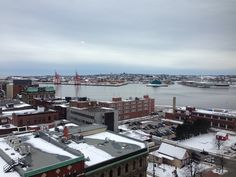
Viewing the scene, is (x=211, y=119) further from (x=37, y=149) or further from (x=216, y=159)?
(x=37, y=149)

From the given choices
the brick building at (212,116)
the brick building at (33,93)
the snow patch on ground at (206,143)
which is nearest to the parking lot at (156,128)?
the brick building at (212,116)

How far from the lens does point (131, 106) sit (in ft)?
171

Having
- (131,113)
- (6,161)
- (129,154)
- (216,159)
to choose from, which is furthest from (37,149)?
(131,113)

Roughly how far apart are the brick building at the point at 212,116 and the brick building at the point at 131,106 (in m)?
7.13

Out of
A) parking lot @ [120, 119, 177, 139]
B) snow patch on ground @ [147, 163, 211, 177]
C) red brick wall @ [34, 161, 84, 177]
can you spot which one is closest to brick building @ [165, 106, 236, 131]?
parking lot @ [120, 119, 177, 139]

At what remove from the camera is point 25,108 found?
125 ft

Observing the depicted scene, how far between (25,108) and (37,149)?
23.1 meters

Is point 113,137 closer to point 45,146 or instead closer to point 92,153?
point 92,153

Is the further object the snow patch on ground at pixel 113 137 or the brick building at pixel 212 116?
the brick building at pixel 212 116

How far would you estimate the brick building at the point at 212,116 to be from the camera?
41366 millimetres

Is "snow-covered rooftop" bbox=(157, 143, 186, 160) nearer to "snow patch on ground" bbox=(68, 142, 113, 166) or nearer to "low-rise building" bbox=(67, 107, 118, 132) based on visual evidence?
"low-rise building" bbox=(67, 107, 118, 132)

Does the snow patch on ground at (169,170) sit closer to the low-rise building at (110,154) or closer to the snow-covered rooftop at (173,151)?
the snow-covered rooftop at (173,151)

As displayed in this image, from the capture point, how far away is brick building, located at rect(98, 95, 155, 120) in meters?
49.3

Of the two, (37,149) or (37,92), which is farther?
(37,92)
